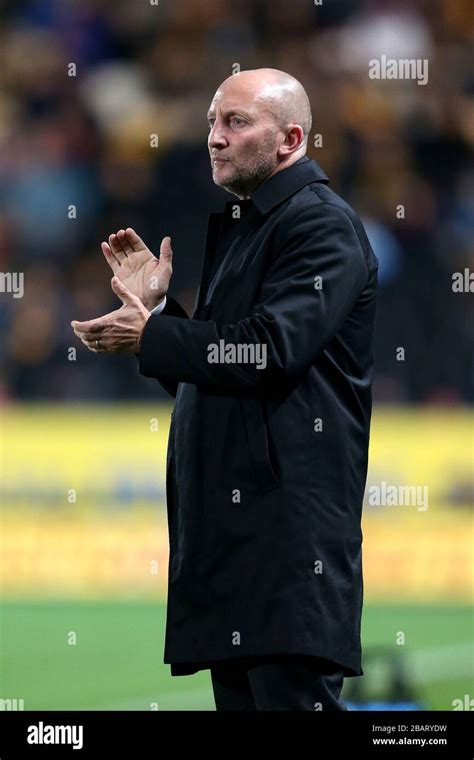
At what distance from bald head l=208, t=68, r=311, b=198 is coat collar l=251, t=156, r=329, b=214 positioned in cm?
2

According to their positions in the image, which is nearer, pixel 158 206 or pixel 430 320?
pixel 430 320

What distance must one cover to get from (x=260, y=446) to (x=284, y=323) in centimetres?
23

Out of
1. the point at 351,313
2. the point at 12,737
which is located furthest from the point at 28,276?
the point at 351,313

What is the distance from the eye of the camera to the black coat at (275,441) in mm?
2605

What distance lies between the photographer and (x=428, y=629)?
20.4 ft

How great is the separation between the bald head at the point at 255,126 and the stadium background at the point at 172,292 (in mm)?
2144

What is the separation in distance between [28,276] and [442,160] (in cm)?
260

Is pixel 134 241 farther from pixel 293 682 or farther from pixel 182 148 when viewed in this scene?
pixel 182 148

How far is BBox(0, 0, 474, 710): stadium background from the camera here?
6059 mm

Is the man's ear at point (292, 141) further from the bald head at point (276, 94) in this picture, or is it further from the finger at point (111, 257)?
the finger at point (111, 257)

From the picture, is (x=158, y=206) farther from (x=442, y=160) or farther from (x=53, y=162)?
(x=442, y=160)

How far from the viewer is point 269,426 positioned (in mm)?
2637

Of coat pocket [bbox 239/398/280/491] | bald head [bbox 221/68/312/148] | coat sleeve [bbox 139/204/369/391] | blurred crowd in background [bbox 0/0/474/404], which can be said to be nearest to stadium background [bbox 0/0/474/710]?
blurred crowd in background [bbox 0/0/474/404]

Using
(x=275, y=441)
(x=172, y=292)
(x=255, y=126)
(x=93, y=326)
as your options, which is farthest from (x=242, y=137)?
(x=172, y=292)
